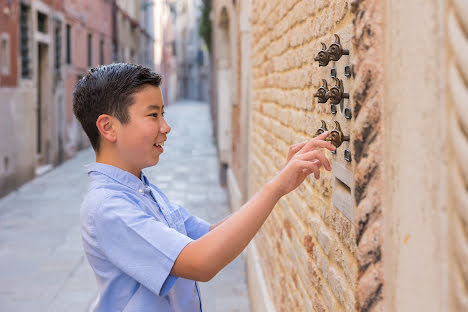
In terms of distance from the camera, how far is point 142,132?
1.65 metres

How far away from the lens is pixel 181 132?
2347 cm

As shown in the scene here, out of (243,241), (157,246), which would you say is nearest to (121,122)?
(157,246)

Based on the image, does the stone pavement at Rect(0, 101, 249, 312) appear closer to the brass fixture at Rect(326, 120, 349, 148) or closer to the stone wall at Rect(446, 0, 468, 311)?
the brass fixture at Rect(326, 120, 349, 148)

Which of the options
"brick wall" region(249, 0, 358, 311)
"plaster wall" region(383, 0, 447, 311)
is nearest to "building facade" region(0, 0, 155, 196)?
"brick wall" region(249, 0, 358, 311)

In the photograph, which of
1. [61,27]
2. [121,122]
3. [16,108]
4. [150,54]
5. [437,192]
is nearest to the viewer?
[437,192]

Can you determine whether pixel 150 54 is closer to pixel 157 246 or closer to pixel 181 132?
pixel 181 132

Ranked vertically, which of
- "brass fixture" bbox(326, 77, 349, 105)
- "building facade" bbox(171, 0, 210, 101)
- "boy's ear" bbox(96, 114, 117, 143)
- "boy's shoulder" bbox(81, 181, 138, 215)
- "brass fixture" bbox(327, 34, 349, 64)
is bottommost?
"boy's shoulder" bbox(81, 181, 138, 215)

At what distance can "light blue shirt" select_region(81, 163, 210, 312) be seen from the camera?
4.87 feet

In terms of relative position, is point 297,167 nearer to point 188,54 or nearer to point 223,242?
point 223,242

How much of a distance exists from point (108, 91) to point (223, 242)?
56 cm

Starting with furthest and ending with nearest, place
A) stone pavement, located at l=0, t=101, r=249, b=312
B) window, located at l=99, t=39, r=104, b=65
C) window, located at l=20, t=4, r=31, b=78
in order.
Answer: window, located at l=99, t=39, r=104, b=65
window, located at l=20, t=4, r=31, b=78
stone pavement, located at l=0, t=101, r=249, b=312

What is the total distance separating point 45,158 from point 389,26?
12.9 metres

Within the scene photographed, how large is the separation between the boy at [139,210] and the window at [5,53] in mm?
8799

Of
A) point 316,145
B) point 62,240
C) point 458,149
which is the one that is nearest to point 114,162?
point 316,145
